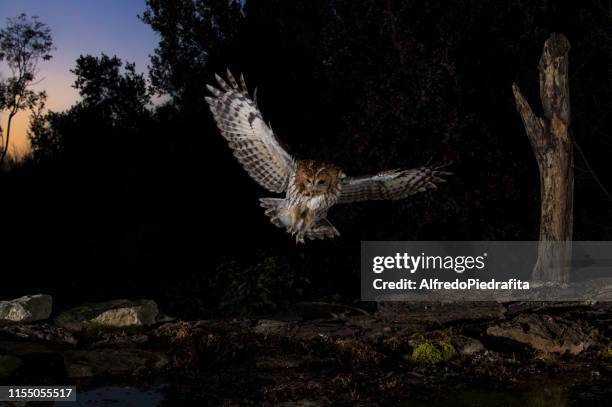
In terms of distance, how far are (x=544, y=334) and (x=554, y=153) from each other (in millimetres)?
3990

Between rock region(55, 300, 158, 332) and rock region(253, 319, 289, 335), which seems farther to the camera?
rock region(55, 300, 158, 332)

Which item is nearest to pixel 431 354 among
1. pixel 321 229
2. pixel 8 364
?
pixel 321 229

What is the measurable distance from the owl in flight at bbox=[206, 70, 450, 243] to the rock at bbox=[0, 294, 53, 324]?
11.7 feet

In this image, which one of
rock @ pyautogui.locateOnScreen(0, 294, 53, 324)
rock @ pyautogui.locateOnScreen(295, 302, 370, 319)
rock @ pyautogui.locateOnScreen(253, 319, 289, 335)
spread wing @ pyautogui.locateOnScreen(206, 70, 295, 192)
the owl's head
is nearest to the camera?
the owl's head

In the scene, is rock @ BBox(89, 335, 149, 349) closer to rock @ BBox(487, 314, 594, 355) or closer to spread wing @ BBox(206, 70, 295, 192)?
spread wing @ BBox(206, 70, 295, 192)

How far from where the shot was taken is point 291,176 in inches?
321

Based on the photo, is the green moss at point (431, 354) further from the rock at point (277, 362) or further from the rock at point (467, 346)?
the rock at point (277, 362)

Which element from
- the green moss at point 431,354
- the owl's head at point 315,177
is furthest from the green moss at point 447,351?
the owl's head at point 315,177

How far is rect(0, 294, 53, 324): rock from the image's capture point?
980cm

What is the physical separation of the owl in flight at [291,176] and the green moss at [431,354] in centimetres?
150

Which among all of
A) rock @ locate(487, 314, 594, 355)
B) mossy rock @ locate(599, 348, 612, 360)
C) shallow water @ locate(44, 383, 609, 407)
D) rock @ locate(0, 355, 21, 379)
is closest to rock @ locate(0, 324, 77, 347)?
rock @ locate(0, 355, 21, 379)

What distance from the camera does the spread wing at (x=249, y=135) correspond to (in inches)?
317

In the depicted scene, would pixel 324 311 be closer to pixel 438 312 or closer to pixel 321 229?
pixel 438 312

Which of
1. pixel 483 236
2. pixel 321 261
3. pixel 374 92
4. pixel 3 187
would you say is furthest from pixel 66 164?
pixel 483 236
